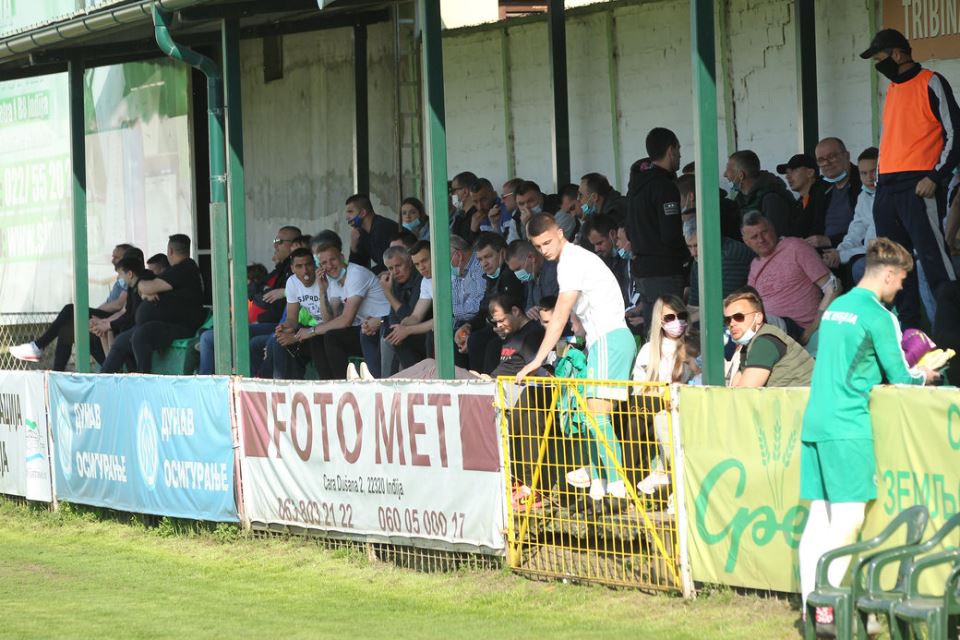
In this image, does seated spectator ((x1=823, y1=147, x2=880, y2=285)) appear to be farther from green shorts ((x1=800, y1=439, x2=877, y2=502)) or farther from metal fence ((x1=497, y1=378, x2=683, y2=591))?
green shorts ((x1=800, y1=439, x2=877, y2=502))

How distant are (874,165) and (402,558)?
404 centimetres

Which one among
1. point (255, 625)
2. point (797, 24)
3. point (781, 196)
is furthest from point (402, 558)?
point (797, 24)

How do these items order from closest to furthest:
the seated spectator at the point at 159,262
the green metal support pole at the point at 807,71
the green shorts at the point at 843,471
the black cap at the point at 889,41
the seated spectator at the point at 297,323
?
the green shorts at the point at 843,471, the black cap at the point at 889,41, the green metal support pole at the point at 807,71, the seated spectator at the point at 297,323, the seated spectator at the point at 159,262

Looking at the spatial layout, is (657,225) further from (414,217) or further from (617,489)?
(414,217)

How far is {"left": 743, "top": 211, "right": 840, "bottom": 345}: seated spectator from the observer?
1035 cm

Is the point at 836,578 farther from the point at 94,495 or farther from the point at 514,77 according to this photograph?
the point at 514,77

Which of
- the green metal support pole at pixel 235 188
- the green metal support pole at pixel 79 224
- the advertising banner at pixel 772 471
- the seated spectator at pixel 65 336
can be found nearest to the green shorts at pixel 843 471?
the advertising banner at pixel 772 471

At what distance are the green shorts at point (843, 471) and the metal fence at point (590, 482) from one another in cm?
132

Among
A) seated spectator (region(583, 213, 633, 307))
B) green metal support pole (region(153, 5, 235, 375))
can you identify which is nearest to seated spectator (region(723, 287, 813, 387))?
seated spectator (region(583, 213, 633, 307))

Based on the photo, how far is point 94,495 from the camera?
1349 cm

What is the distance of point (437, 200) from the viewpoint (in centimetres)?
1090

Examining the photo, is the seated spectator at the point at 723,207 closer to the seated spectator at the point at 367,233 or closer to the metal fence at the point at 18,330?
the seated spectator at the point at 367,233

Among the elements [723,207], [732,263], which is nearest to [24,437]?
[723,207]

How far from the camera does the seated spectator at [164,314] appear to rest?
15859 millimetres
